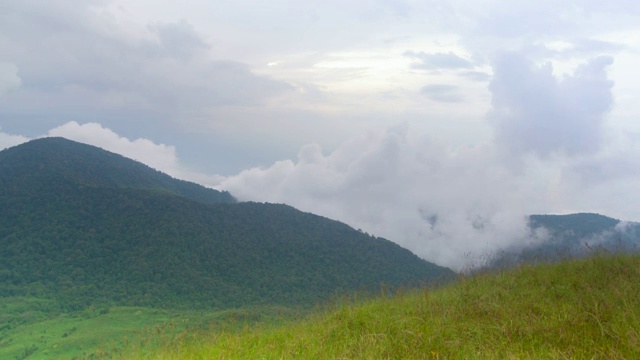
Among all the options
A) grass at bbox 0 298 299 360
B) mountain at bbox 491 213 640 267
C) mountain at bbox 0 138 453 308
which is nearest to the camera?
grass at bbox 0 298 299 360

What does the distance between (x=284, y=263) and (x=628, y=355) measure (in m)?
73.6

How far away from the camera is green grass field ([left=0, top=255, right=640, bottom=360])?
753 centimetres

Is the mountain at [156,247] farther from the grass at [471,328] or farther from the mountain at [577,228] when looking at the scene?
the grass at [471,328]

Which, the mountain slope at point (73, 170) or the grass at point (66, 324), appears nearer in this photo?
the grass at point (66, 324)

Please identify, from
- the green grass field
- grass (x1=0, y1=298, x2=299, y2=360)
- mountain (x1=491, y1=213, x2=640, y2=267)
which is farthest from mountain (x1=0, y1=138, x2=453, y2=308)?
the green grass field

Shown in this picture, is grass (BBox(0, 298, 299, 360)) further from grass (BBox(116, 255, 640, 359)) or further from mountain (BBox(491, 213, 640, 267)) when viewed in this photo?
mountain (BBox(491, 213, 640, 267))

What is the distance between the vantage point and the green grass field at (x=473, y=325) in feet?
24.7

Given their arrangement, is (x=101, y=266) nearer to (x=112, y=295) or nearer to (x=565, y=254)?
(x=112, y=295)

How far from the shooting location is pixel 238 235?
8256 centimetres

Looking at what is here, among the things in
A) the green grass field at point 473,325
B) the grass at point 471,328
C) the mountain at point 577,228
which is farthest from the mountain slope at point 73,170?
the grass at point 471,328

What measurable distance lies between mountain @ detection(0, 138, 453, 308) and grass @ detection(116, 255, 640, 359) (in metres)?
51.4

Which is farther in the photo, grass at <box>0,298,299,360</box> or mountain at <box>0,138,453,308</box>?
mountain at <box>0,138,453,308</box>

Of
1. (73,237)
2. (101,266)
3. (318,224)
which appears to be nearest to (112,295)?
(101,266)

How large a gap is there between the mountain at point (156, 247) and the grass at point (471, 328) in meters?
51.4
